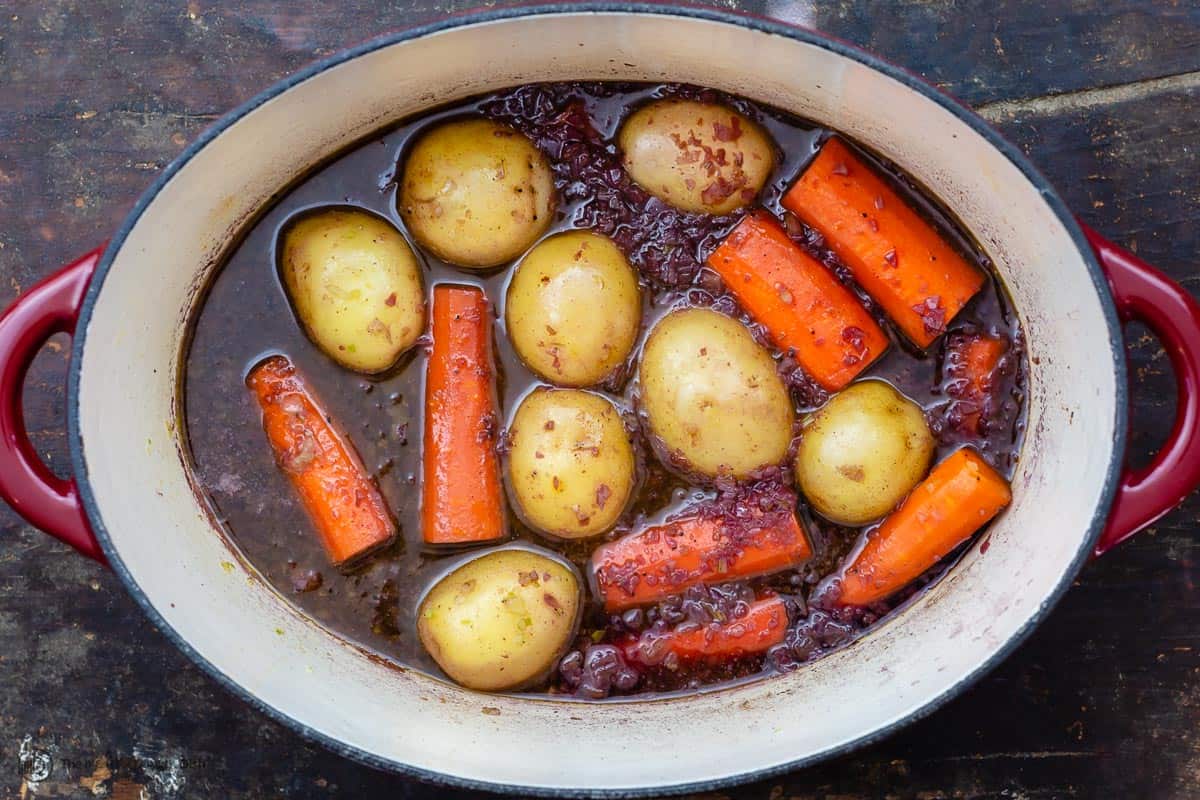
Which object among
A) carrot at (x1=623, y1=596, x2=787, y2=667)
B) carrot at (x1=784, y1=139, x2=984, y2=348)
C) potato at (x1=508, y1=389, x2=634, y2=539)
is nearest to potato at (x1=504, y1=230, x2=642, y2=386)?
potato at (x1=508, y1=389, x2=634, y2=539)

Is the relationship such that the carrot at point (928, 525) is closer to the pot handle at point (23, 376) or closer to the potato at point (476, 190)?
the potato at point (476, 190)

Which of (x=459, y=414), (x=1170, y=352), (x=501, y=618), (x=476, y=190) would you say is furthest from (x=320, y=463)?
(x=1170, y=352)

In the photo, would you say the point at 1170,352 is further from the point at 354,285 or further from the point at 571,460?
the point at 354,285

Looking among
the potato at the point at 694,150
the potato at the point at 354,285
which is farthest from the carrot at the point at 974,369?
the potato at the point at 354,285

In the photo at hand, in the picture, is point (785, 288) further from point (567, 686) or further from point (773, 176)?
point (567, 686)

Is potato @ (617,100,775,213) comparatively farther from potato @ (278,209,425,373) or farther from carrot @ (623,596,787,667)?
carrot @ (623,596,787,667)

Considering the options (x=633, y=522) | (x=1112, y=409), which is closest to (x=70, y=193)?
(x=633, y=522)
